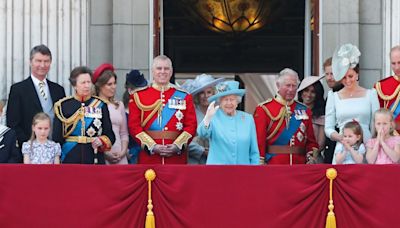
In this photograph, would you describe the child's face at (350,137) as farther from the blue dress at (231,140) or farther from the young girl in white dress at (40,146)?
the young girl in white dress at (40,146)

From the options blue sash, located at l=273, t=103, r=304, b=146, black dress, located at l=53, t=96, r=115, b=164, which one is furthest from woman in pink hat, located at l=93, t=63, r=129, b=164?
blue sash, located at l=273, t=103, r=304, b=146

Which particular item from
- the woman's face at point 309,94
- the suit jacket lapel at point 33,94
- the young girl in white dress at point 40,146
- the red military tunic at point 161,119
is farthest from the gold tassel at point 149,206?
the woman's face at point 309,94

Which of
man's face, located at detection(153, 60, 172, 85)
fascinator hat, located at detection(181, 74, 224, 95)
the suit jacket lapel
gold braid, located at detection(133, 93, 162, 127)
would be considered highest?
man's face, located at detection(153, 60, 172, 85)

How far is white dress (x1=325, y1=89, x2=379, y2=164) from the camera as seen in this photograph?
10875 mm

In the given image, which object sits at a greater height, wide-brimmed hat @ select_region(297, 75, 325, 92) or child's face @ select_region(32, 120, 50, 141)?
wide-brimmed hat @ select_region(297, 75, 325, 92)

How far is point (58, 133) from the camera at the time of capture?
1066 centimetres

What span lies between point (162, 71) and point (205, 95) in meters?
0.98

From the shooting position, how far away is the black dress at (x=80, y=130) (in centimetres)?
1064

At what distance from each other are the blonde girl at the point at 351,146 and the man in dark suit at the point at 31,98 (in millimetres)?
2805

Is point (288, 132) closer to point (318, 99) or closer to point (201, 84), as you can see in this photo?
point (318, 99)

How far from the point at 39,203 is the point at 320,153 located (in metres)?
3.17

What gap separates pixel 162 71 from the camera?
36.1 feet

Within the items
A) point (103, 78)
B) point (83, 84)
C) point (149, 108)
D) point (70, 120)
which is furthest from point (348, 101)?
point (70, 120)

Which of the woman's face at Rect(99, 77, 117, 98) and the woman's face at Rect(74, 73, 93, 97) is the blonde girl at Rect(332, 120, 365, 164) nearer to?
the woman's face at Rect(99, 77, 117, 98)
